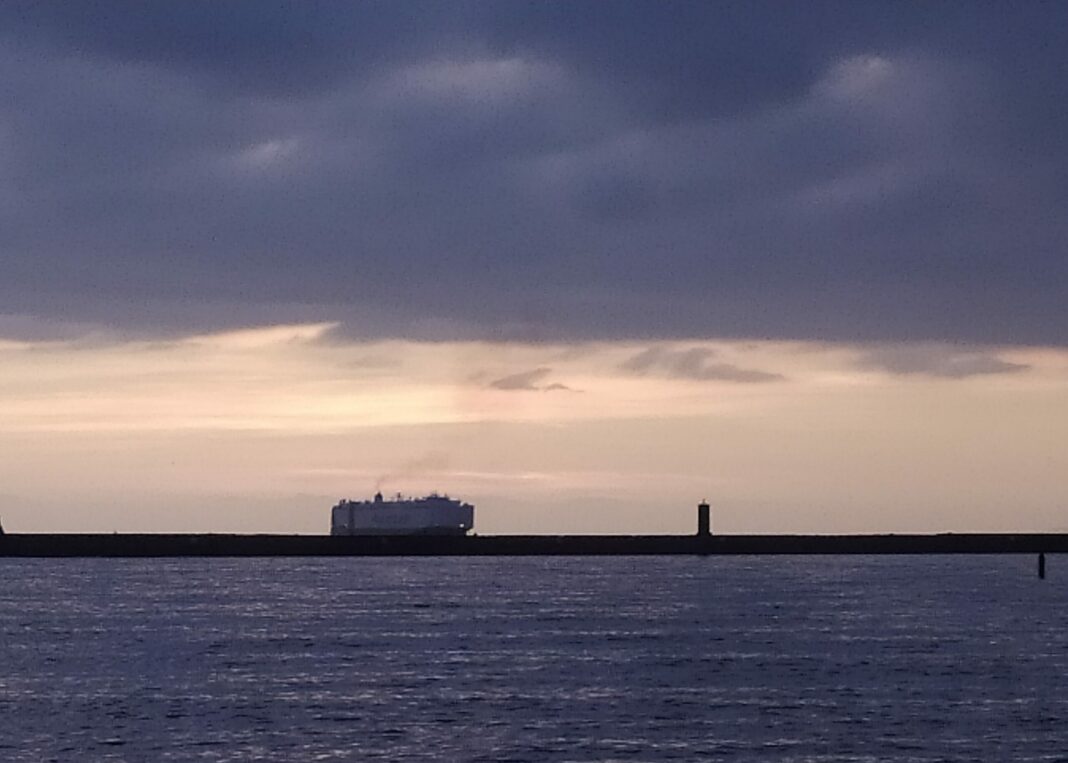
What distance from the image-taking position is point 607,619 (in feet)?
314

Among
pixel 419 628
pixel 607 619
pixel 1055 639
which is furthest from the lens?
pixel 607 619

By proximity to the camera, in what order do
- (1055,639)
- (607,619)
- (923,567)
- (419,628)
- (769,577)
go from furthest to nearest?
(923,567), (769,577), (607,619), (419,628), (1055,639)

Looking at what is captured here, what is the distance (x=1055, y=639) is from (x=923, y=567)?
11531 centimetres

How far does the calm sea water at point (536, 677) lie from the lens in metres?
49.3

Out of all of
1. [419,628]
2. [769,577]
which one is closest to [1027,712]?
[419,628]

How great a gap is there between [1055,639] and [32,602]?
7276cm

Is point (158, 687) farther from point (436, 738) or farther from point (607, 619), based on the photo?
point (607, 619)

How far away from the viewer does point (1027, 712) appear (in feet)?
183

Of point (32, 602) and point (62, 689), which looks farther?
point (32, 602)

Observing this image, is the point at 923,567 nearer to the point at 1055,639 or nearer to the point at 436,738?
the point at 1055,639

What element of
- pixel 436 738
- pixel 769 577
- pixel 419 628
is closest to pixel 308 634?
pixel 419 628

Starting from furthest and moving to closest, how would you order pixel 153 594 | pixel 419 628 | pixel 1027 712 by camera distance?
pixel 153 594
pixel 419 628
pixel 1027 712

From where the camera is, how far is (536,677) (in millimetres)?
64875

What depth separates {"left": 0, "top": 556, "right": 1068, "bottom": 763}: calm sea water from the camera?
4928cm
